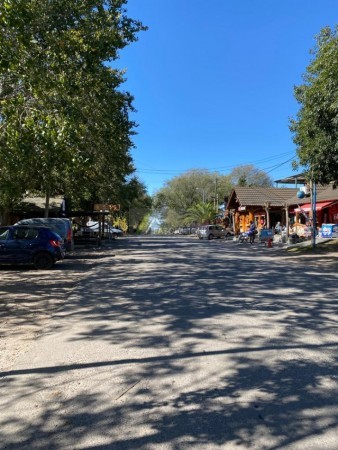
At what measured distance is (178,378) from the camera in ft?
15.4

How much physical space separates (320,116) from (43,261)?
10808 mm

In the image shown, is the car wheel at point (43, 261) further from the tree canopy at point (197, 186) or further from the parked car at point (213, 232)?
the tree canopy at point (197, 186)

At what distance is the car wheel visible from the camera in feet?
Result: 49.6

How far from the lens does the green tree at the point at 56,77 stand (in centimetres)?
905

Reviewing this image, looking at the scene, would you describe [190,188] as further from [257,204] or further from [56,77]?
[56,77]

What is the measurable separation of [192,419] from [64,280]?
9.77 m

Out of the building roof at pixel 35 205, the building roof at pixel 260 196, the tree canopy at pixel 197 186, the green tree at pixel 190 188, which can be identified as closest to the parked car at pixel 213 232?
the building roof at pixel 260 196

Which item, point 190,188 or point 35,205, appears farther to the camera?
point 190,188

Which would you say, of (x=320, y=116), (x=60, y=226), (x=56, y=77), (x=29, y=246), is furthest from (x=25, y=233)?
(x=320, y=116)

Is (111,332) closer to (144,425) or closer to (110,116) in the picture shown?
(144,425)

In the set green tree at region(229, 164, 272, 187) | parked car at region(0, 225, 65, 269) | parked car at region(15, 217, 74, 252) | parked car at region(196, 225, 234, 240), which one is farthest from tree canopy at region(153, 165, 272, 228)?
parked car at region(0, 225, 65, 269)

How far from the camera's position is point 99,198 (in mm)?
37031

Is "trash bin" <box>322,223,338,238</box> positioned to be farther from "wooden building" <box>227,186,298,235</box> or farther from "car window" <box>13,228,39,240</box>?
"car window" <box>13,228,39,240</box>

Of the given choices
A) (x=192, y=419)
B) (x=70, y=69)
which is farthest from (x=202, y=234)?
(x=192, y=419)
